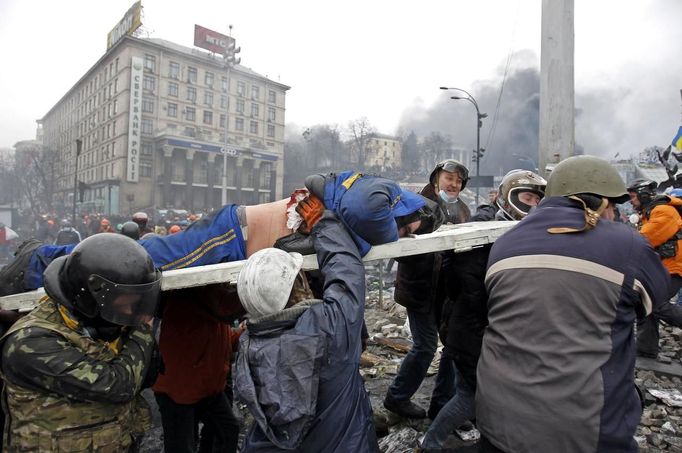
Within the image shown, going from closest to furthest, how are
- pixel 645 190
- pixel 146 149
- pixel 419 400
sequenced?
pixel 419 400 → pixel 645 190 → pixel 146 149

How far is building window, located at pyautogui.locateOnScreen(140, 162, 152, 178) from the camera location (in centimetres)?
A: 4559

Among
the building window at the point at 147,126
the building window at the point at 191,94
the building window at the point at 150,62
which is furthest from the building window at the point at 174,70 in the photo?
the building window at the point at 147,126

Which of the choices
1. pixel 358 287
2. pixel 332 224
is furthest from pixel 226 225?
pixel 358 287

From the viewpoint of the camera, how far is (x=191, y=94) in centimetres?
5012

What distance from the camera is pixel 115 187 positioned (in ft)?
149

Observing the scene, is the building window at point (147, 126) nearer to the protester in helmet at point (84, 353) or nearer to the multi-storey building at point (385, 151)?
the multi-storey building at point (385, 151)

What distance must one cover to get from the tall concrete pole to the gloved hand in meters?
3.64

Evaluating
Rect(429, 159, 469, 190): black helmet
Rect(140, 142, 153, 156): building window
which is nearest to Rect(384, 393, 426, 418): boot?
Rect(429, 159, 469, 190): black helmet

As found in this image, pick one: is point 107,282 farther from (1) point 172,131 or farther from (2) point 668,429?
(1) point 172,131

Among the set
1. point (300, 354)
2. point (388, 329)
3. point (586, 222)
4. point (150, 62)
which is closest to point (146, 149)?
point (150, 62)

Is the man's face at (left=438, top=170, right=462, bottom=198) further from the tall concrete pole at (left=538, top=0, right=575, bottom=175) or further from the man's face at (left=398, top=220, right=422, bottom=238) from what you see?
the man's face at (left=398, top=220, right=422, bottom=238)

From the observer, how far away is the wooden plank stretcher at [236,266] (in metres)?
1.79

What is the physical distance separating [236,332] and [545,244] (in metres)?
2.19

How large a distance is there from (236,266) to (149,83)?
52.7 m
